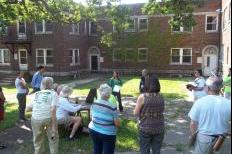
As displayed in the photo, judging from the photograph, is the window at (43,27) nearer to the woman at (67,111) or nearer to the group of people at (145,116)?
the woman at (67,111)

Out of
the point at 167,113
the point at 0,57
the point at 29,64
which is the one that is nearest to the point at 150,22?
the point at 29,64

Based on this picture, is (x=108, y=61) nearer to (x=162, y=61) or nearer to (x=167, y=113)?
(x=162, y=61)

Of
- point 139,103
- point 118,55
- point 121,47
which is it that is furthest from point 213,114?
point 118,55

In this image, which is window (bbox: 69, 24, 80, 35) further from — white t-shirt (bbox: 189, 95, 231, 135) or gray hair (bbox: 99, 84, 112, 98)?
white t-shirt (bbox: 189, 95, 231, 135)

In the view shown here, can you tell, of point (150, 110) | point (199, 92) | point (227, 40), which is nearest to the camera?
point (150, 110)

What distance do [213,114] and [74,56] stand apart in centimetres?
2923

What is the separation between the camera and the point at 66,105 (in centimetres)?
832

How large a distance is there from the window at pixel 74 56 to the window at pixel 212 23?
12849 millimetres

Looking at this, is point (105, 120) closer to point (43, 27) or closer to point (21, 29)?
point (43, 27)

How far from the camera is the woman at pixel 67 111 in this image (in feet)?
27.1

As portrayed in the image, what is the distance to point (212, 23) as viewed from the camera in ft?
107

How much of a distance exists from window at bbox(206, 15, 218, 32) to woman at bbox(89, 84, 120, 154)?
28.5 m

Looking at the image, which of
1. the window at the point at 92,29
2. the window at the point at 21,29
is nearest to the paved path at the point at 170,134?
the window at the point at 21,29

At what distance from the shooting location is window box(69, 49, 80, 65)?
1297 inches
